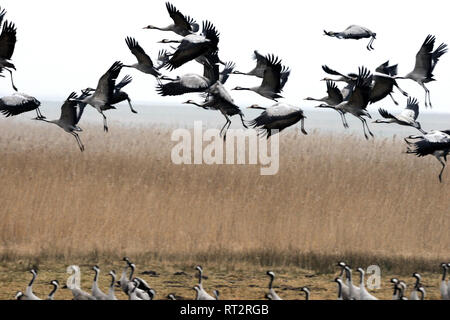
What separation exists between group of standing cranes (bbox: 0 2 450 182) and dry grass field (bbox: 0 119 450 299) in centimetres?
206

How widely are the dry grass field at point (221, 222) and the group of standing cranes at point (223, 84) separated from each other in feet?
6.76

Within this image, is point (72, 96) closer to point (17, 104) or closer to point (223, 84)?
point (17, 104)

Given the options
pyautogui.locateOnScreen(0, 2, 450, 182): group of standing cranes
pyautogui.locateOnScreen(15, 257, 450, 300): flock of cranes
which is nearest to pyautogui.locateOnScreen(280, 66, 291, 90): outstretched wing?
pyautogui.locateOnScreen(0, 2, 450, 182): group of standing cranes

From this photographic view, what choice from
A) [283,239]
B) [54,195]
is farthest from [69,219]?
[283,239]

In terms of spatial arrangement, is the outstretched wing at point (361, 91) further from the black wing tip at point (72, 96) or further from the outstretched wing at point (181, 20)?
the black wing tip at point (72, 96)

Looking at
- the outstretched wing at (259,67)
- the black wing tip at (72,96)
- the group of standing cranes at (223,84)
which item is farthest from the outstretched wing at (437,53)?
the black wing tip at (72,96)

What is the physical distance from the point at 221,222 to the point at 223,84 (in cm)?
267

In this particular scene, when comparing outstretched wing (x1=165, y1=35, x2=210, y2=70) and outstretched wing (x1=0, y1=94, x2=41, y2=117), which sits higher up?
outstretched wing (x1=165, y1=35, x2=210, y2=70)

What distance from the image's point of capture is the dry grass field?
31.3 ft

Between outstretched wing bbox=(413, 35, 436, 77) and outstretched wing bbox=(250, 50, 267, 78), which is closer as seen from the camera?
outstretched wing bbox=(413, 35, 436, 77)

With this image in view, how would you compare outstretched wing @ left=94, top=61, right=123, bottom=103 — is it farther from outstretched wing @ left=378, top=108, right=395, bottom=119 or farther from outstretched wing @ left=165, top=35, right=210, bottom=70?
outstretched wing @ left=378, top=108, right=395, bottom=119

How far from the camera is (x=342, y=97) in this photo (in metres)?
8.43

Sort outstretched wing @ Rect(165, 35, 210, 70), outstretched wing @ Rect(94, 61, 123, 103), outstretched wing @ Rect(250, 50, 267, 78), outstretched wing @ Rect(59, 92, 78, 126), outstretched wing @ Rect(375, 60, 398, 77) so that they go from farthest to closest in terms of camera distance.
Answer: outstretched wing @ Rect(375, 60, 398, 77) < outstretched wing @ Rect(250, 50, 267, 78) < outstretched wing @ Rect(59, 92, 78, 126) < outstretched wing @ Rect(94, 61, 123, 103) < outstretched wing @ Rect(165, 35, 210, 70)

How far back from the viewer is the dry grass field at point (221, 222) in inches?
376
